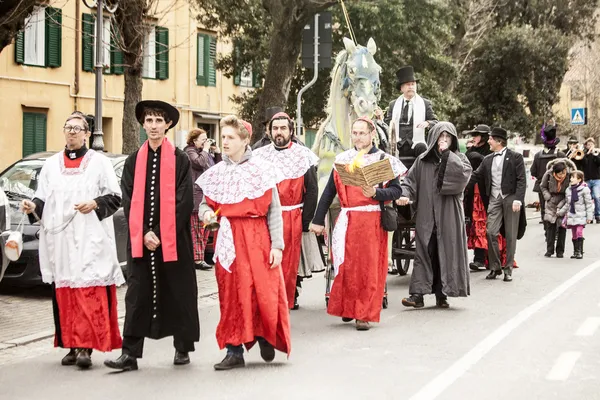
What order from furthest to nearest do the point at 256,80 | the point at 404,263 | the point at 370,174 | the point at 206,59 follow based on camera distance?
the point at 206,59 < the point at 256,80 < the point at 404,263 < the point at 370,174

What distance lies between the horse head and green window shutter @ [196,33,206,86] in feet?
77.6

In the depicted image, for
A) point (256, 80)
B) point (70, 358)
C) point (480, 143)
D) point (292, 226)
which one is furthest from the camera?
point (256, 80)

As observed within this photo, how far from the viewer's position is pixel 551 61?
42000 mm

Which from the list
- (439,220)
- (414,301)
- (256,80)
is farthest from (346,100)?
(256,80)

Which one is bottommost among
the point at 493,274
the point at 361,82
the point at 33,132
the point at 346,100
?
the point at 493,274

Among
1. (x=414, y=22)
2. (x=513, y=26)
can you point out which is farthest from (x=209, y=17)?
(x=513, y=26)

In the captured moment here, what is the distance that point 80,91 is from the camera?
3052 centimetres

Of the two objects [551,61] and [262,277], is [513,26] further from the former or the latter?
[262,277]

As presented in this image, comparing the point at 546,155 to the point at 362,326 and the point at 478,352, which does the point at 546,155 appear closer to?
the point at 362,326

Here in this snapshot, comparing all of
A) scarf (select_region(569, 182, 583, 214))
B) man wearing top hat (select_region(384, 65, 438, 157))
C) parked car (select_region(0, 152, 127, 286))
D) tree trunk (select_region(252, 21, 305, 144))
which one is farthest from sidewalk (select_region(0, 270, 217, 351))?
tree trunk (select_region(252, 21, 305, 144))

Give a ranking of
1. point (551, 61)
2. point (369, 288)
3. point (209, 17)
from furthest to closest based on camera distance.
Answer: point (551, 61) < point (209, 17) < point (369, 288)

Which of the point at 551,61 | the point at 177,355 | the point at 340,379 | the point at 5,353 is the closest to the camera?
the point at 340,379

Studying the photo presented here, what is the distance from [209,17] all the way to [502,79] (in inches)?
638

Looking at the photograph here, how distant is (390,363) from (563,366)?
1.29m
